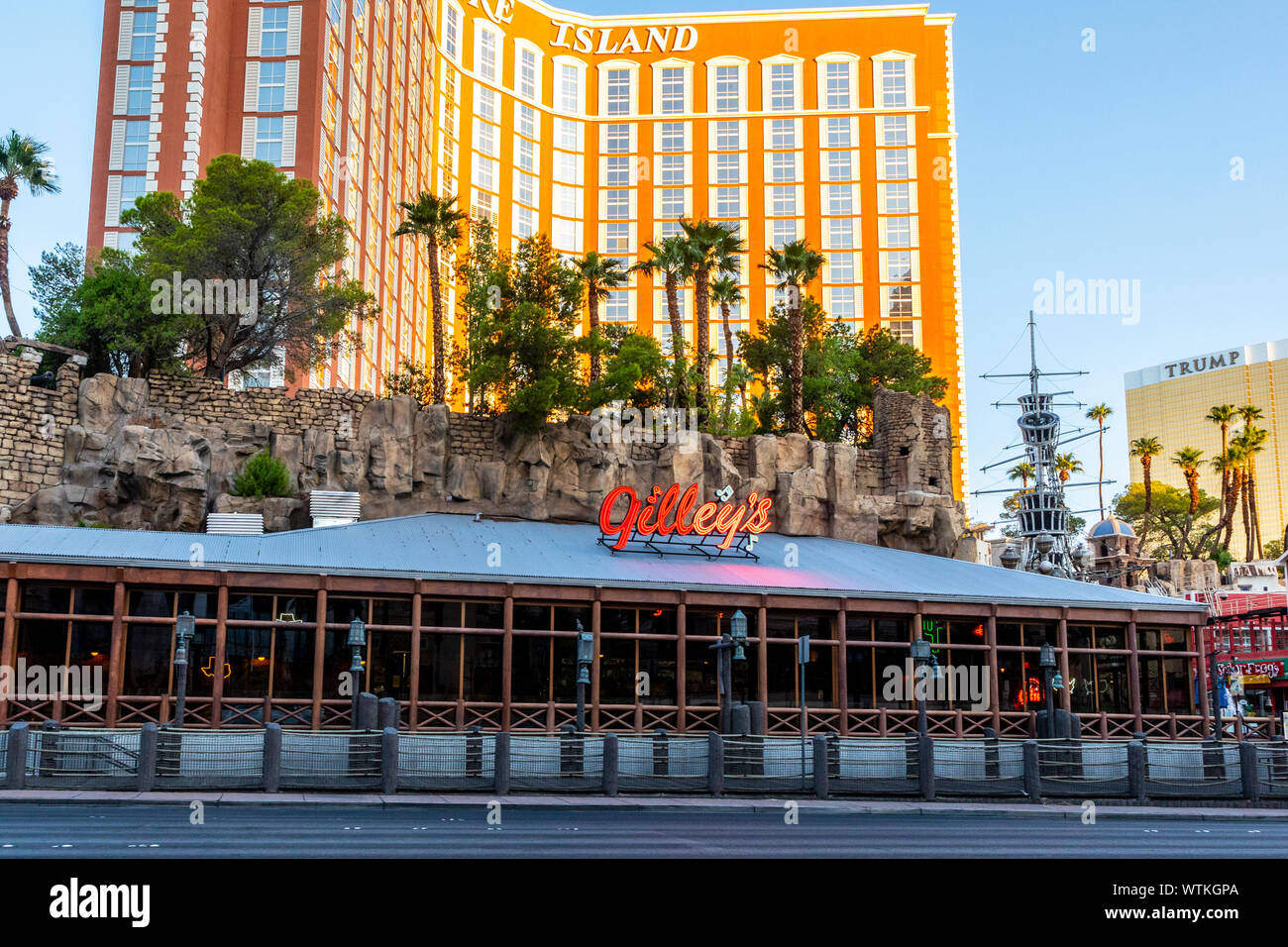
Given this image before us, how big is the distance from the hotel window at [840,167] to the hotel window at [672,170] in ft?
44.0

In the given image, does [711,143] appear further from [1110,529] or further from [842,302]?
[1110,529]

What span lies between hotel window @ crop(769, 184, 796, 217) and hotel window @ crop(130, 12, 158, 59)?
55.9 m

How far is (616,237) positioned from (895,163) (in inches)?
1019

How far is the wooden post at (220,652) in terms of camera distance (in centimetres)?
3016

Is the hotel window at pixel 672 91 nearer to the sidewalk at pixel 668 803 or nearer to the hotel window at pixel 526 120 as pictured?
the hotel window at pixel 526 120

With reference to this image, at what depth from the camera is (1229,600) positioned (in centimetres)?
8575

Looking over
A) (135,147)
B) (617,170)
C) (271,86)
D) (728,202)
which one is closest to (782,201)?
(728,202)

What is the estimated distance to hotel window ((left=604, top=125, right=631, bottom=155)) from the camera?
356ft

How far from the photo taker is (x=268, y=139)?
215 feet

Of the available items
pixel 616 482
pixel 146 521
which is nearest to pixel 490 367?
pixel 616 482

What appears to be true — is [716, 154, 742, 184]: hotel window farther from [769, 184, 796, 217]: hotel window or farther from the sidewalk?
the sidewalk

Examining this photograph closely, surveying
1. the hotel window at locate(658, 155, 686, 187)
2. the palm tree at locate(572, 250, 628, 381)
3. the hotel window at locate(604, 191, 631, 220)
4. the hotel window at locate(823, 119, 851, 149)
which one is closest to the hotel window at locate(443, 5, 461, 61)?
the hotel window at locate(604, 191, 631, 220)
